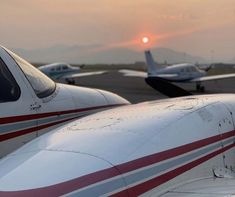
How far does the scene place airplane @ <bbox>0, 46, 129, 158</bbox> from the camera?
417 cm

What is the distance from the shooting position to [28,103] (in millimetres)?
4449

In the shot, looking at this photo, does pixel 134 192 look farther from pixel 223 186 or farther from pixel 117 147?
→ pixel 223 186

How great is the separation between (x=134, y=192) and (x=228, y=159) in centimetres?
145

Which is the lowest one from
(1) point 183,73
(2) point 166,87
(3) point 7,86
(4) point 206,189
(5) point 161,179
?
(4) point 206,189

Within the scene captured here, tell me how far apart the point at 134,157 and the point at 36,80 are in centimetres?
227

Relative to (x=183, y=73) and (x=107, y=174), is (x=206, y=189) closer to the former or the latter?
(x=107, y=174)

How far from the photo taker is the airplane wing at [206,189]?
285cm

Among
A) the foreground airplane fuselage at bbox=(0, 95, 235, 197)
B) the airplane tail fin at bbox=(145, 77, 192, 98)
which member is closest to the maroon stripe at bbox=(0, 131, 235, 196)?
the foreground airplane fuselage at bbox=(0, 95, 235, 197)

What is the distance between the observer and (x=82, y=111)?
5332 mm

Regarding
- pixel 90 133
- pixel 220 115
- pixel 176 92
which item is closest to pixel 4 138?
pixel 90 133

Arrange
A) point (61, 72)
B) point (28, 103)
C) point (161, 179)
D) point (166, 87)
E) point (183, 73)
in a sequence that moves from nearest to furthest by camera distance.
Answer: point (161, 179) → point (28, 103) → point (166, 87) → point (183, 73) → point (61, 72)

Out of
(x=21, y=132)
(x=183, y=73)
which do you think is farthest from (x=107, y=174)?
(x=183, y=73)

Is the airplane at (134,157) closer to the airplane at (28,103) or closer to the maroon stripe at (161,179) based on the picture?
the maroon stripe at (161,179)

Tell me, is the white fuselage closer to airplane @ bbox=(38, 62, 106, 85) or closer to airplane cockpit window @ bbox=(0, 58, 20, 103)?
airplane @ bbox=(38, 62, 106, 85)
